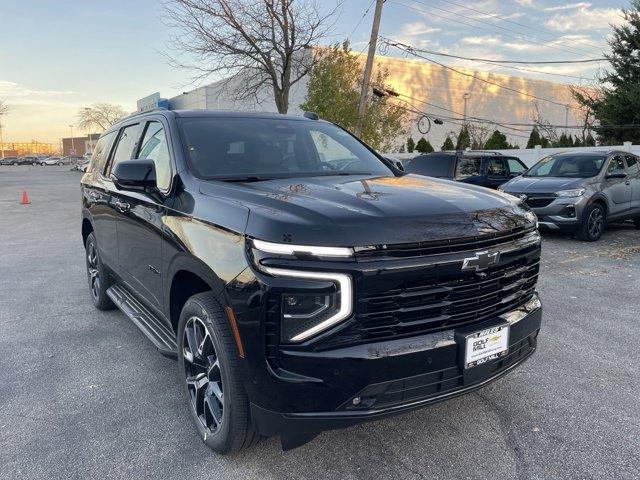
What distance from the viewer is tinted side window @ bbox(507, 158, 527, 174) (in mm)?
12945

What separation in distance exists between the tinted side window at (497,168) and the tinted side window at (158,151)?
9.89 metres

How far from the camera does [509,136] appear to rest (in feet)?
140

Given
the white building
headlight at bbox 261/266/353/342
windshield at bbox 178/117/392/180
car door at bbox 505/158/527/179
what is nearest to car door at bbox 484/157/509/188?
car door at bbox 505/158/527/179

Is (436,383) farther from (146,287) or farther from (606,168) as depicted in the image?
(606,168)

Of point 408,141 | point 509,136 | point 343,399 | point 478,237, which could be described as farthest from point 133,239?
point 509,136

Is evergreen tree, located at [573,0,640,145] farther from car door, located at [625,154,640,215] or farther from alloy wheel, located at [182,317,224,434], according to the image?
alloy wheel, located at [182,317,224,434]

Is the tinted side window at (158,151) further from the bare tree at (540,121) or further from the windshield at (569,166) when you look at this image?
the bare tree at (540,121)

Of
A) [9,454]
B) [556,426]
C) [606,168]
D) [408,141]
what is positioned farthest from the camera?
[408,141]

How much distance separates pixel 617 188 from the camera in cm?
977

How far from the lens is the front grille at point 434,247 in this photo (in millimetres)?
2217

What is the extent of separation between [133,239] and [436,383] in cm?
252

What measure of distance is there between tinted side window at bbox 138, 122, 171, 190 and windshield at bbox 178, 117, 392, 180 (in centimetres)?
18

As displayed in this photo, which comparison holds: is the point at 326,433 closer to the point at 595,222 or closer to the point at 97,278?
the point at 97,278

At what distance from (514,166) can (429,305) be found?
39.3 ft
